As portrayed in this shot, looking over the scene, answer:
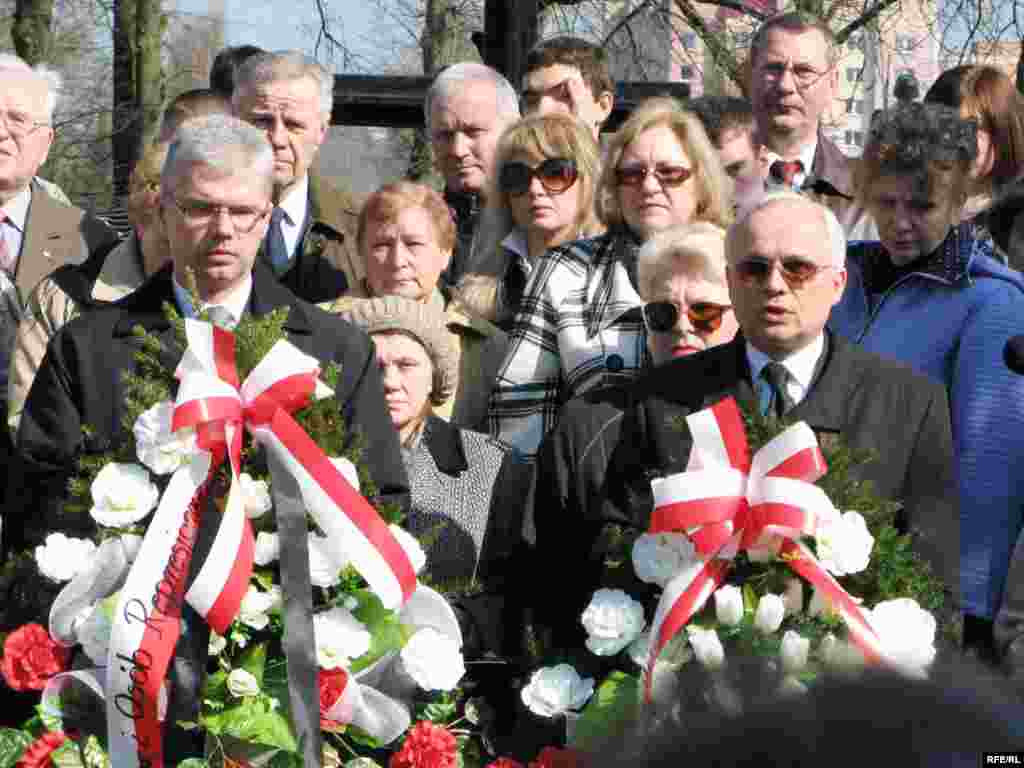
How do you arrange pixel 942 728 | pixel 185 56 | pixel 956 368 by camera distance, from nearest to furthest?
pixel 942 728
pixel 956 368
pixel 185 56

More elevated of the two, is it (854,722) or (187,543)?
(854,722)

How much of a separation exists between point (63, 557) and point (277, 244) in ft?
6.76

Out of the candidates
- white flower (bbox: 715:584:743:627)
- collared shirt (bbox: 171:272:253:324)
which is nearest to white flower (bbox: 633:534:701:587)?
white flower (bbox: 715:584:743:627)

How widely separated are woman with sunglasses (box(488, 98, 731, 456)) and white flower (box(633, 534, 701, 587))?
122 centimetres

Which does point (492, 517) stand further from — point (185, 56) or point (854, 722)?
point (185, 56)

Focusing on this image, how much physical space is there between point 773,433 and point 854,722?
105 inches

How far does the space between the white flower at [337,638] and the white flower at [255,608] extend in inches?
3.9

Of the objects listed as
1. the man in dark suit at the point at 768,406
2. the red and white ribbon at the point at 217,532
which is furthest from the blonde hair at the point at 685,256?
the red and white ribbon at the point at 217,532

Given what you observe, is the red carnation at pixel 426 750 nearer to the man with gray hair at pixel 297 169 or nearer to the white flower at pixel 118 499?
the white flower at pixel 118 499

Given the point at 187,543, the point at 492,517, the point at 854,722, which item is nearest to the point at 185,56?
the point at 492,517

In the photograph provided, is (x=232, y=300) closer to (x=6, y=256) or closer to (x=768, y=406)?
(x=768, y=406)

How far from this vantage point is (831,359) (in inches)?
151

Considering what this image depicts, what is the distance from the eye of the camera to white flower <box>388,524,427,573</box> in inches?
137

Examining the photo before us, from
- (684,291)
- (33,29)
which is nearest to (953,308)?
(684,291)
